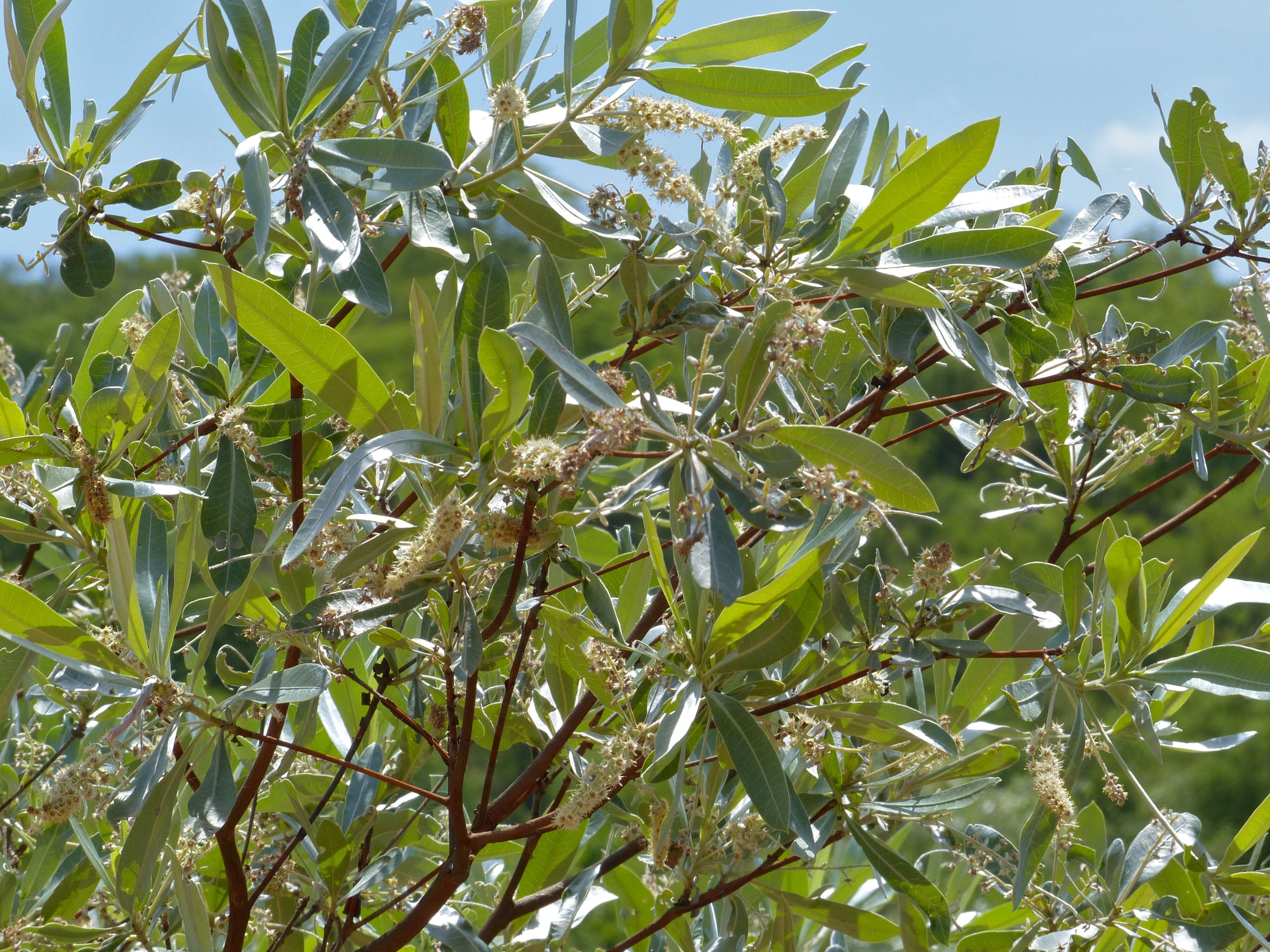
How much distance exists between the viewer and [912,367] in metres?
1.01

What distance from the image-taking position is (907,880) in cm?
99

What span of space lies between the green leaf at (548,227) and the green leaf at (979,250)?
1.03ft

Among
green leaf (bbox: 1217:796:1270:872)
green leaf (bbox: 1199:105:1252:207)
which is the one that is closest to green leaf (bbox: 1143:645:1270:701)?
green leaf (bbox: 1217:796:1270:872)

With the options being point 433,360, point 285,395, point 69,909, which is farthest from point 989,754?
point 69,909

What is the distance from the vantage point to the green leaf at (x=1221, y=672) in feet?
2.97

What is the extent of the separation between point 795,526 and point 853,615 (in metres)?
0.30

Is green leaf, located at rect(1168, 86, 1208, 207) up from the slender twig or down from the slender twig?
up

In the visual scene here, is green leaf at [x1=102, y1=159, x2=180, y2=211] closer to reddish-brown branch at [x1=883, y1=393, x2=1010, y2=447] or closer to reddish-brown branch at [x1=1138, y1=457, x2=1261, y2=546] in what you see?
reddish-brown branch at [x1=883, y1=393, x2=1010, y2=447]

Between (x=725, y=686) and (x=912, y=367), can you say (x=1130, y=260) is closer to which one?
(x=912, y=367)

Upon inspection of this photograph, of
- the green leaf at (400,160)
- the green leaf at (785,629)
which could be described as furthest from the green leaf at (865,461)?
the green leaf at (400,160)

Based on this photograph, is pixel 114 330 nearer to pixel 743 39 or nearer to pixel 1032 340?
pixel 743 39

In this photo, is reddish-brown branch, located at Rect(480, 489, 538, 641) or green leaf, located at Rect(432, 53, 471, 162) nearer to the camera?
reddish-brown branch, located at Rect(480, 489, 538, 641)

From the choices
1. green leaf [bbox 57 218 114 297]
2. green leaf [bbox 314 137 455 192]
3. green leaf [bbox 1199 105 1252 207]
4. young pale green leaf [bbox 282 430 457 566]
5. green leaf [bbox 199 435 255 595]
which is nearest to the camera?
young pale green leaf [bbox 282 430 457 566]

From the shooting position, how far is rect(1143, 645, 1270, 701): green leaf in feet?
2.97
